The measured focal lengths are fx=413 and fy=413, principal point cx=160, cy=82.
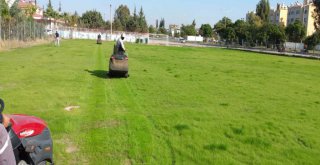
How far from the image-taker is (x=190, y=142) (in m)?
7.97

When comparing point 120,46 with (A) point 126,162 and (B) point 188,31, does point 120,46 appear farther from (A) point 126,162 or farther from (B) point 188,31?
(B) point 188,31

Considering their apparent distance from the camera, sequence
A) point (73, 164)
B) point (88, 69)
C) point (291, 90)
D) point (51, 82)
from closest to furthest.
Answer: point (73, 164) → point (51, 82) → point (291, 90) → point (88, 69)

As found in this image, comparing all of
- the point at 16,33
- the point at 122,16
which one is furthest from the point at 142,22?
the point at 16,33

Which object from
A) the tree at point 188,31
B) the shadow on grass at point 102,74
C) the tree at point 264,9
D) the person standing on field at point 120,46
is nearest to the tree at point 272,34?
the tree at point 264,9

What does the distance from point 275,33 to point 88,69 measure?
72.9m

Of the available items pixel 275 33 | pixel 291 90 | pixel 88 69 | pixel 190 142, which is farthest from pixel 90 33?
A: pixel 190 142

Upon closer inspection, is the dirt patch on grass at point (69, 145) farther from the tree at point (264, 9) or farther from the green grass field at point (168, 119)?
the tree at point (264, 9)

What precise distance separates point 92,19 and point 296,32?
60906 millimetres

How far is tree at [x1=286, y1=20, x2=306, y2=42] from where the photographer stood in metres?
93.8

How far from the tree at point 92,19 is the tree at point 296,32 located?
5623 cm

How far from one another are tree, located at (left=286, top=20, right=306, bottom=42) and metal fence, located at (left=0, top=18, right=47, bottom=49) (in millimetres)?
64437

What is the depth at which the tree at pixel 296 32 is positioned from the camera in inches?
3693

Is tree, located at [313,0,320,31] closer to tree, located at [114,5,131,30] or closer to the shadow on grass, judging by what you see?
the shadow on grass

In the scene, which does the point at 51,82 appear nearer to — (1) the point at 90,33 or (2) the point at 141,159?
(2) the point at 141,159
